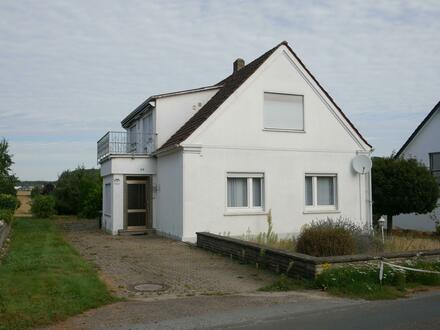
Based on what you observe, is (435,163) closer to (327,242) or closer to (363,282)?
(327,242)

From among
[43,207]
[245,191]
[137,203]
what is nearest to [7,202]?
[43,207]

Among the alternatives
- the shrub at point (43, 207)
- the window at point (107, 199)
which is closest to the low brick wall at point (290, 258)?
the window at point (107, 199)

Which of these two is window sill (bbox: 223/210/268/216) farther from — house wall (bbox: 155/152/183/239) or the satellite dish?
the satellite dish

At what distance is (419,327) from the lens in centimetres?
747

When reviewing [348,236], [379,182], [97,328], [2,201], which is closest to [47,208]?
[2,201]

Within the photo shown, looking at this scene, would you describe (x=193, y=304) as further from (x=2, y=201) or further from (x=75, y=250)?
(x=2, y=201)

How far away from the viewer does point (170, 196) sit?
65.1 feet

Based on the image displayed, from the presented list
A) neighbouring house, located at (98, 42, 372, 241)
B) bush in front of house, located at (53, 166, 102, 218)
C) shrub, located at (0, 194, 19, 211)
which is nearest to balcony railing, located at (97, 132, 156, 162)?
neighbouring house, located at (98, 42, 372, 241)

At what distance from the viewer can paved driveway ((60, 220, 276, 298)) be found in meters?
10.4

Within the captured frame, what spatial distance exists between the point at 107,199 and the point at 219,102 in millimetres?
7807

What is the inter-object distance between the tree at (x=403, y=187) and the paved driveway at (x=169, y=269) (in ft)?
31.5

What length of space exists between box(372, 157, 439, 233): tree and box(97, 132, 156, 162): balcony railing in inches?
386

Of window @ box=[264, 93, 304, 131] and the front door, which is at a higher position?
window @ box=[264, 93, 304, 131]

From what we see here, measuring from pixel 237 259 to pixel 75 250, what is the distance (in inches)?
215
